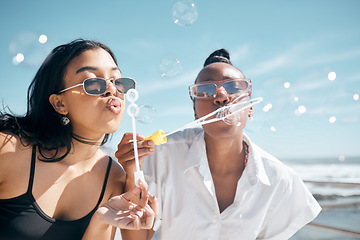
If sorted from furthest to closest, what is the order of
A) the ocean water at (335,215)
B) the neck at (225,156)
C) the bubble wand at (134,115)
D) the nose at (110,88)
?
the ocean water at (335,215) → the neck at (225,156) → the nose at (110,88) → the bubble wand at (134,115)

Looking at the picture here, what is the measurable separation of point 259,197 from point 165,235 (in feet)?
2.85

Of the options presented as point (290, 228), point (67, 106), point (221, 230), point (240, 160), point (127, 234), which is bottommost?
point (290, 228)

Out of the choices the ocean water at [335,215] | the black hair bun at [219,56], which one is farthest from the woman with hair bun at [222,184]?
the ocean water at [335,215]

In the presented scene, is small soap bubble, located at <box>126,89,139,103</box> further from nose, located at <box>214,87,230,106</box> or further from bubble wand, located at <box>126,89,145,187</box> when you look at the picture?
nose, located at <box>214,87,230,106</box>

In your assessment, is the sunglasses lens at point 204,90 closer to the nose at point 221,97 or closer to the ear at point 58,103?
the nose at point 221,97

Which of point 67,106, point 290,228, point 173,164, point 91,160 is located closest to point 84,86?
point 67,106

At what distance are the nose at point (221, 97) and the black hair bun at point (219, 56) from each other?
577 millimetres

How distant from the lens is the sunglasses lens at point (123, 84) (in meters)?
1.91

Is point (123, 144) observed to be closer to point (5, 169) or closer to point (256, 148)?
point (5, 169)

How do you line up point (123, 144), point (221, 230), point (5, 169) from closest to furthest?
point (5, 169)
point (123, 144)
point (221, 230)

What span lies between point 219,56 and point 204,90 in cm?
66

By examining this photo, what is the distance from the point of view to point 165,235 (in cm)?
248

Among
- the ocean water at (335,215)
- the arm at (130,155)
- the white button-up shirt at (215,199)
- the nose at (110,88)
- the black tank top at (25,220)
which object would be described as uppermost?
the nose at (110,88)

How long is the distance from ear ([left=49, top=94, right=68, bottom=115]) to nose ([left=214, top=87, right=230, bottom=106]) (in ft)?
3.81
